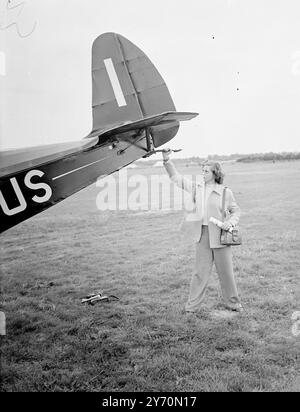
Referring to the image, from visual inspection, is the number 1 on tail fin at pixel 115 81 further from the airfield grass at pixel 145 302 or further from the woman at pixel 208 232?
the airfield grass at pixel 145 302

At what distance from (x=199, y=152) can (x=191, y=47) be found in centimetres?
116

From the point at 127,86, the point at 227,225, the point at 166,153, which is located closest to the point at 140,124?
the point at 166,153

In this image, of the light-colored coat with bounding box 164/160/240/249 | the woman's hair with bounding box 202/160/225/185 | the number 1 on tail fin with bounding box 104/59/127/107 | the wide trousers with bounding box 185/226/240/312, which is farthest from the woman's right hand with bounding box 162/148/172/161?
the wide trousers with bounding box 185/226/240/312

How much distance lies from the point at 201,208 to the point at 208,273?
23.9 inches

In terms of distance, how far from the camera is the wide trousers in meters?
3.14

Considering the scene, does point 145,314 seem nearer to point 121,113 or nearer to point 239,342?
point 239,342

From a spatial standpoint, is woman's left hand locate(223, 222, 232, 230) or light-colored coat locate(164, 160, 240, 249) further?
light-colored coat locate(164, 160, 240, 249)

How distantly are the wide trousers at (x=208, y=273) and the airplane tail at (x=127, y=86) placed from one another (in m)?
1.08

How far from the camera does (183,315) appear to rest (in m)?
3.14

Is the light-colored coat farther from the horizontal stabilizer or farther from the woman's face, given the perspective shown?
the horizontal stabilizer

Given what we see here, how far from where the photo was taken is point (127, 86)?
3.21m

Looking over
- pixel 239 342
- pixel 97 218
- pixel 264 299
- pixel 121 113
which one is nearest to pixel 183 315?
pixel 239 342

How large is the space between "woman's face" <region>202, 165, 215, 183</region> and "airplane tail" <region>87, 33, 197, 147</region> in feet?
1.48

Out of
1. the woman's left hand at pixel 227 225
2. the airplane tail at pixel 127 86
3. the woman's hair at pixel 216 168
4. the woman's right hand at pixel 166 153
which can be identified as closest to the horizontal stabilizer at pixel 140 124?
the airplane tail at pixel 127 86
